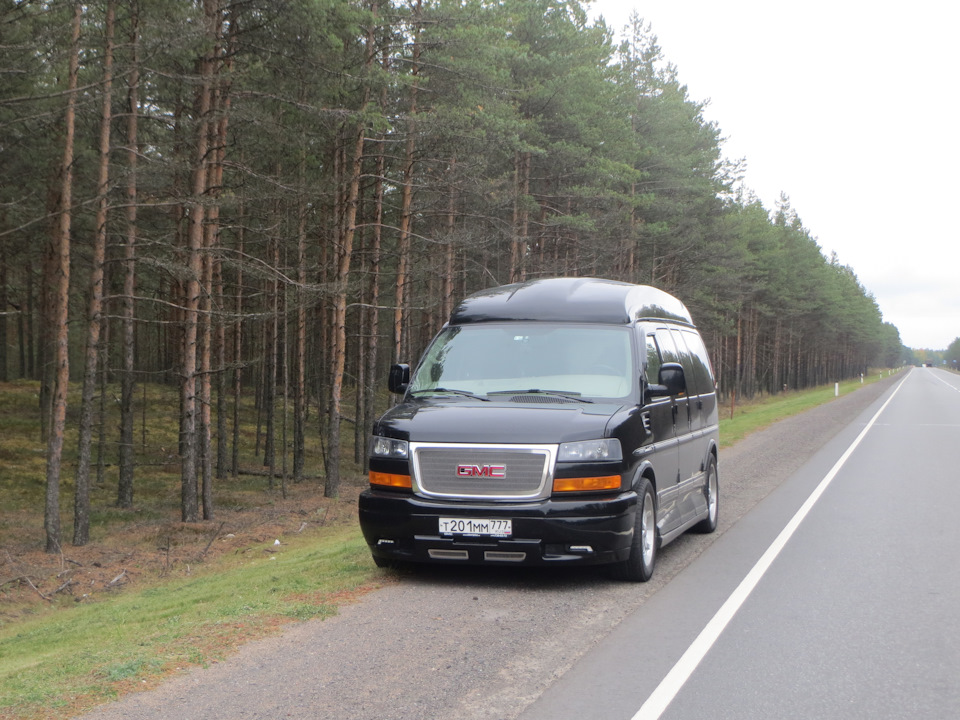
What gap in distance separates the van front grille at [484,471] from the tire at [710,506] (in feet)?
13.5

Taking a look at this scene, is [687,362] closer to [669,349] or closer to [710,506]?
[669,349]

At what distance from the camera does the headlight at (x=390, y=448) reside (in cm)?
750

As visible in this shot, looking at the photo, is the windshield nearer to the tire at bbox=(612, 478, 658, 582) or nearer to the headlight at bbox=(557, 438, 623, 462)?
the headlight at bbox=(557, 438, 623, 462)

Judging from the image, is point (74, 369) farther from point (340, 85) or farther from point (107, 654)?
point (107, 654)

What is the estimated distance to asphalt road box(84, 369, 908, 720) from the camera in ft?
15.8

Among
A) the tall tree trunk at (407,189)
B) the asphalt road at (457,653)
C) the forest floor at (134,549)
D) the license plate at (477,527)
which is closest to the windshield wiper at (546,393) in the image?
the license plate at (477,527)

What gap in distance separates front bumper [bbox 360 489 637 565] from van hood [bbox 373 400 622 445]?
0.49 m

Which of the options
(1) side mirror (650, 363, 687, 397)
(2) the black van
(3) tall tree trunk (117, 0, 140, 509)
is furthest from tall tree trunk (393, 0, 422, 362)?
(1) side mirror (650, 363, 687, 397)

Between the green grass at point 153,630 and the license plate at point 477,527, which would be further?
the license plate at point 477,527

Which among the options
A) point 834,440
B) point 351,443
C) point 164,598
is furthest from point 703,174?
point 164,598

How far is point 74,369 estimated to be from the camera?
51.7 m

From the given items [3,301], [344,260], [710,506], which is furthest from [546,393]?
[3,301]

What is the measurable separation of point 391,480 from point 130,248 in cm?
1467

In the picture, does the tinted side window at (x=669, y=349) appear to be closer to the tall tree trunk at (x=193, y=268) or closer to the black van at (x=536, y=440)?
the black van at (x=536, y=440)
